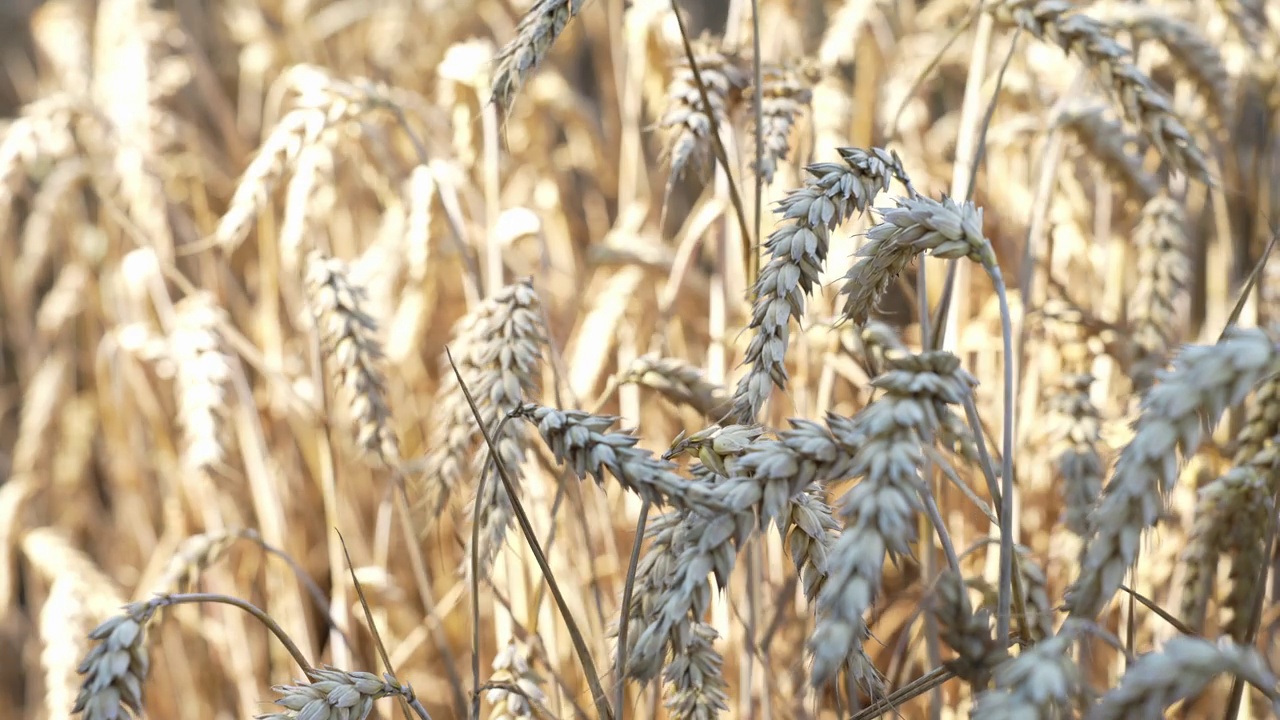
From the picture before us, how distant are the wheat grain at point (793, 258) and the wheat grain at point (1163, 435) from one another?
0.83 ft

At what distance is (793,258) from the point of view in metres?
0.78

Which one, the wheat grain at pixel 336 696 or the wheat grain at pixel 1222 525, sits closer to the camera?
the wheat grain at pixel 336 696

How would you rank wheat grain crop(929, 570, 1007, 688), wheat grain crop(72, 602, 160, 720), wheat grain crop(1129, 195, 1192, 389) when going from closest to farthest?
wheat grain crop(929, 570, 1007, 688) < wheat grain crop(72, 602, 160, 720) < wheat grain crop(1129, 195, 1192, 389)

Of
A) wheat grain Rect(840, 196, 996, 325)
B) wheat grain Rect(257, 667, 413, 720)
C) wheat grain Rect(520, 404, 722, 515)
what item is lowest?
wheat grain Rect(257, 667, 413, 720)

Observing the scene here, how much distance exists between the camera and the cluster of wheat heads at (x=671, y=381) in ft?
2.33

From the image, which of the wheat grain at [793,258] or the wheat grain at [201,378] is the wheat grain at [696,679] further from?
the wheat grain at [201,378]

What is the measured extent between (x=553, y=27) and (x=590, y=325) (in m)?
0.75

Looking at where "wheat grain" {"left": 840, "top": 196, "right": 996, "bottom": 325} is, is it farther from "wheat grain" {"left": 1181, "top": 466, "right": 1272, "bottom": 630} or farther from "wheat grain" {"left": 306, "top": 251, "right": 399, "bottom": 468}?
"wheat grain" {"left": 306, "top": 251, "right": 399, "bottom": 468}

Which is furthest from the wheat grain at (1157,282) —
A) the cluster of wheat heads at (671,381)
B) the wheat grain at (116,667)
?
the wheat grain at (116,667)

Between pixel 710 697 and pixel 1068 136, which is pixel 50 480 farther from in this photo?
pixel 1068 136

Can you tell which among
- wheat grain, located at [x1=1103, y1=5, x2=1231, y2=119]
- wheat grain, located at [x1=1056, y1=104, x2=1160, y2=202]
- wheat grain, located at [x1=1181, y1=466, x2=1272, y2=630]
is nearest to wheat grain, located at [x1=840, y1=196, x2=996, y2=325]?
wheat grain, located at [x1=1181, y1=466, x2=1272, y2=630]

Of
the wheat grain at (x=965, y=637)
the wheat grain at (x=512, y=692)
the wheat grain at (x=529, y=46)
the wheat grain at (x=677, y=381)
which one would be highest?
the wheat grain at (x=529, y=46)

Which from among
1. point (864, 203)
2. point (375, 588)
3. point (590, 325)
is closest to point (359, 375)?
point (375, 588)

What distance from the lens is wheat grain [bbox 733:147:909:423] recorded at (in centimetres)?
76
